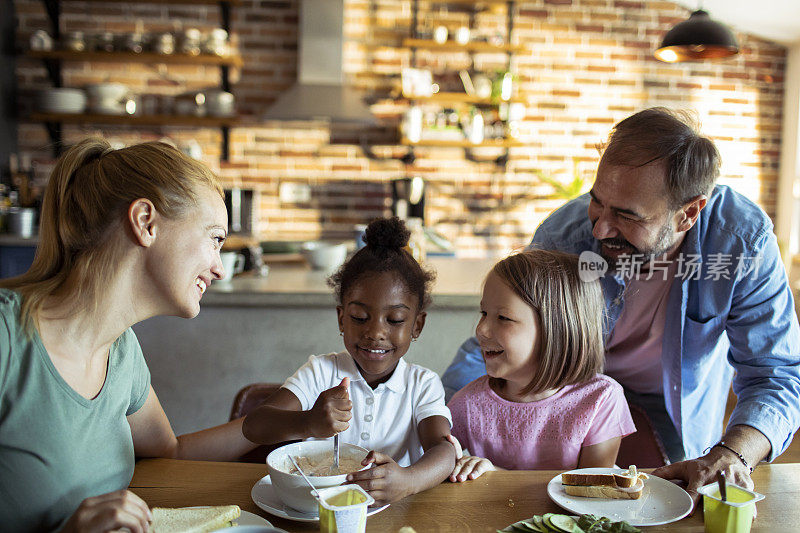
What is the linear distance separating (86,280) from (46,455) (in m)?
0.27

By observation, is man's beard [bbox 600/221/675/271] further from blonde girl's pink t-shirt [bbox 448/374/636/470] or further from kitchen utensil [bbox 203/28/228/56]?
kitchen utensil [bbox 203/28/228/56]

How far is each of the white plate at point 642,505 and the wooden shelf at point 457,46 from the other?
4306 mm

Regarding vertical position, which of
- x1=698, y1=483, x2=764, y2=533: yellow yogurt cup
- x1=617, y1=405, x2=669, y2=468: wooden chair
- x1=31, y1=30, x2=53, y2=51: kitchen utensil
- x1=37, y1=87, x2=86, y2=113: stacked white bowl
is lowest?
x1=617, y1=405, x2=669, y2=468: wooden chair

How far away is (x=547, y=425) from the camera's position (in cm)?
156

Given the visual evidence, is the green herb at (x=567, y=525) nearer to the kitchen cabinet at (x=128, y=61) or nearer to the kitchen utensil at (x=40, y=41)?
the kitchen cabinet at (x=128, y=61)

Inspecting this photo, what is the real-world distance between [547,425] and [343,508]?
72 cm

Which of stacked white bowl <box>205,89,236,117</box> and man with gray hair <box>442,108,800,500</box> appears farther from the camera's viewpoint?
stacked white bowl <box>205,89,236,117</box>

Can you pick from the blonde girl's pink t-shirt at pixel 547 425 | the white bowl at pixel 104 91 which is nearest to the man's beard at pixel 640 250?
the blonde girl's pink t-shirt at pixel 547 425

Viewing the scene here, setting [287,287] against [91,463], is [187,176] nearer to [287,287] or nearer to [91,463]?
[91,463]

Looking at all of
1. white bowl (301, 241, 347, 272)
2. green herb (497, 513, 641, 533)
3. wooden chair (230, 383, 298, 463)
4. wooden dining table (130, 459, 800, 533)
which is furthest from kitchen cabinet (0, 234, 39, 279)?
green herb (497, 513, 641, 533)

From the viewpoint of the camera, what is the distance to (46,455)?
3.44ft

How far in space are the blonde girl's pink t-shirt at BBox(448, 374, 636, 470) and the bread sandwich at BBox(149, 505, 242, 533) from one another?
2.20ft

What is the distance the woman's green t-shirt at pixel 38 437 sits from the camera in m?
1.03

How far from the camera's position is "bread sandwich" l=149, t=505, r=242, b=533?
1021 millimetres
